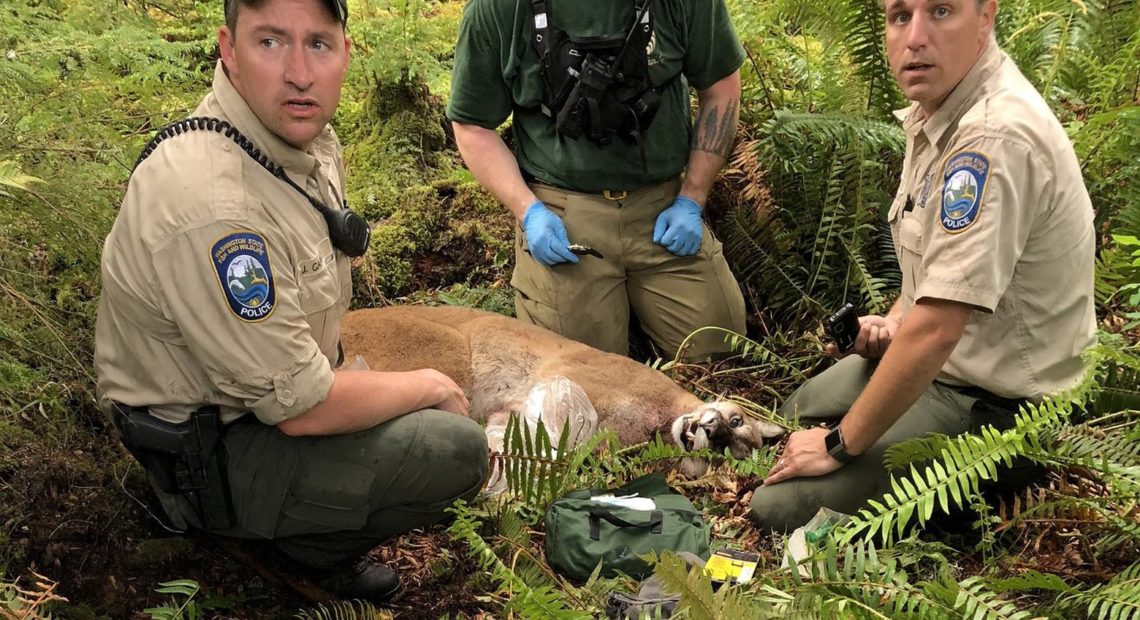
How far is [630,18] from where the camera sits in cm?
585

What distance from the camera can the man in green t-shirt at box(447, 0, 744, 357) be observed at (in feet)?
19.6

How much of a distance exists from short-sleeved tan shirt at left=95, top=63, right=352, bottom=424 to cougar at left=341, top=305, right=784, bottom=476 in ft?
5.33

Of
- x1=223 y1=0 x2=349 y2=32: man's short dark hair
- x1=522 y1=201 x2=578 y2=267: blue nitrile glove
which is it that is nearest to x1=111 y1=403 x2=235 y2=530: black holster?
x1=223 y1=0 x2=349 y2=32: man's short dark hair

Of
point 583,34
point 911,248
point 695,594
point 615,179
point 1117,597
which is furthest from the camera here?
point 615,179

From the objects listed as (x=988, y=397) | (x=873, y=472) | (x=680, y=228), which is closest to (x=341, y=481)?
(x=873, y=472)

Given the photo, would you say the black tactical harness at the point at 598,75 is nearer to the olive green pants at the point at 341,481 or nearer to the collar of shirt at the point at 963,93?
the collar of shirt at the point at 963,93

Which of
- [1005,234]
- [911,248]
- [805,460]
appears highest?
[1005,234]

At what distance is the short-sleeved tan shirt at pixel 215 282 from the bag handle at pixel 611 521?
1.32 m

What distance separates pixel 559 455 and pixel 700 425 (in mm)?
1204

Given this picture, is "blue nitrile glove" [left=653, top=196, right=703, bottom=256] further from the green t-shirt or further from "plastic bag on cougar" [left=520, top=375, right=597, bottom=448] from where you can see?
"plastic bag on cougar" [left=520, top=375, right=597, bottom=448]

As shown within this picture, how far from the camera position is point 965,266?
366 centimetres

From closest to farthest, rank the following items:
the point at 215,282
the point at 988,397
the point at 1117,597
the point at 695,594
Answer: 1. the point at 695,594
2. the point at 1117,597
3. the point at 215,282
4. the point at 988,397

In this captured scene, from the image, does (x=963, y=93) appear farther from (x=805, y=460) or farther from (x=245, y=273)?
(x=245, y=273)

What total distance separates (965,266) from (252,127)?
2.81m
